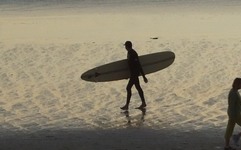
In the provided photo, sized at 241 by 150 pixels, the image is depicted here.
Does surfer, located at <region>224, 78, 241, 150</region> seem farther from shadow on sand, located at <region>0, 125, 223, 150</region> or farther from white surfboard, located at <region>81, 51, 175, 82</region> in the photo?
white surfboard, located at <region>81, 51, 175, 82</region>

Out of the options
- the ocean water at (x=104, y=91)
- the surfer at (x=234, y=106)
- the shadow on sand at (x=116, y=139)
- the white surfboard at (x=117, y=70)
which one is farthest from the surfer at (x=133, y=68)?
the surfer at (x=234, y=106)

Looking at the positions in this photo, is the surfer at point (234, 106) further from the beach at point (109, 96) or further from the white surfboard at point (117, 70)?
the white surfboard at point (117, 70)

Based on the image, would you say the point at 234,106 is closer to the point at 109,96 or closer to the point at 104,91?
the point at 109,96

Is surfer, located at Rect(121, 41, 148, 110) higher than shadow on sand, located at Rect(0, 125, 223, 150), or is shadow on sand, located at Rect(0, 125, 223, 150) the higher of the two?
surfer, located at Rect(121, 41, 148, 110)

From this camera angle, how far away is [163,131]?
10656 millimetres

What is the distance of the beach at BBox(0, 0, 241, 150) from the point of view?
10164 millimetres

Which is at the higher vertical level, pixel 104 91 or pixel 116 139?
pixel 104 91

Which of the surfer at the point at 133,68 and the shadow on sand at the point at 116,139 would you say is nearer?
the shadow on sand at the point at 116,139

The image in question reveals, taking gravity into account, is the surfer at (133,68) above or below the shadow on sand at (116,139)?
above

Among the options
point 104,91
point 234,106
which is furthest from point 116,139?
point 104,91

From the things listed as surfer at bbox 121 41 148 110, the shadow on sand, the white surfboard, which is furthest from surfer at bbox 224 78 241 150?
the white surfboard

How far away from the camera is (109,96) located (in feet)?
47.4

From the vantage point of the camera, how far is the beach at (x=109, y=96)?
10.2 meters

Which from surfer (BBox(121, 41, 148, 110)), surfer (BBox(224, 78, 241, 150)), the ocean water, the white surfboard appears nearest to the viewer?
surfer (BBox(224, 78, 241, 150))
